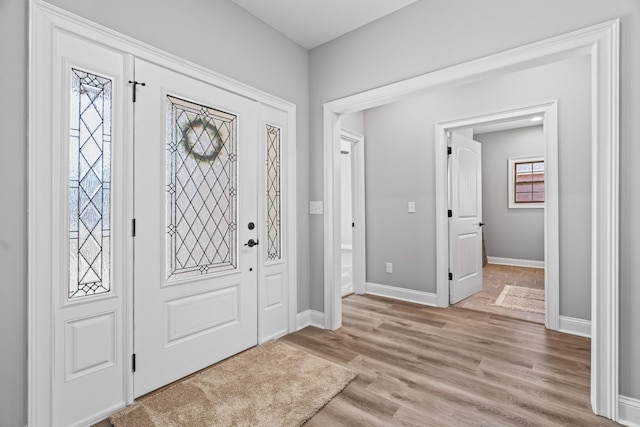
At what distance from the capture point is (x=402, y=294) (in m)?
4.01

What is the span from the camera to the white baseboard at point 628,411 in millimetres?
1671

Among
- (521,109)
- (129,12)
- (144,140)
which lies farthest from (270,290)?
(521,109)

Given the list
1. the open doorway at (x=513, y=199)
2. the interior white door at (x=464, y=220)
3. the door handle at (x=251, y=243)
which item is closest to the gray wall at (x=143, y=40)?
the door handle at (x=251, y=243)

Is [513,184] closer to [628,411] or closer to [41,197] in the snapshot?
[628,411]

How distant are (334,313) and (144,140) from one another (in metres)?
2.22

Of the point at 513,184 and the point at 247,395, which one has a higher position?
the point at 513,184

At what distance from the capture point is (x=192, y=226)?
2.22 meters

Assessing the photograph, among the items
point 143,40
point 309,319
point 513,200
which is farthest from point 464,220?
point 143,40

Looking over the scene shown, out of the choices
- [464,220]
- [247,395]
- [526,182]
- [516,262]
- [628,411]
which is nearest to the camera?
[628,411]

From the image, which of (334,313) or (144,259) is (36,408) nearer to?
(144,259)

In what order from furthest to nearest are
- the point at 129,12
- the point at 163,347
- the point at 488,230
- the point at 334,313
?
the point at 488,230
the point at 334,313
the point at 163,347
the point at 129,12

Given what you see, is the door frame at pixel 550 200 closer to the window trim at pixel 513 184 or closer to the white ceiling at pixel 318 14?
the white ceiling at pixel 318 14

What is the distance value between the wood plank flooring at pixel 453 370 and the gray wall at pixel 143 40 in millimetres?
845

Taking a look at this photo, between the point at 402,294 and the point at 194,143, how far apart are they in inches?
121
